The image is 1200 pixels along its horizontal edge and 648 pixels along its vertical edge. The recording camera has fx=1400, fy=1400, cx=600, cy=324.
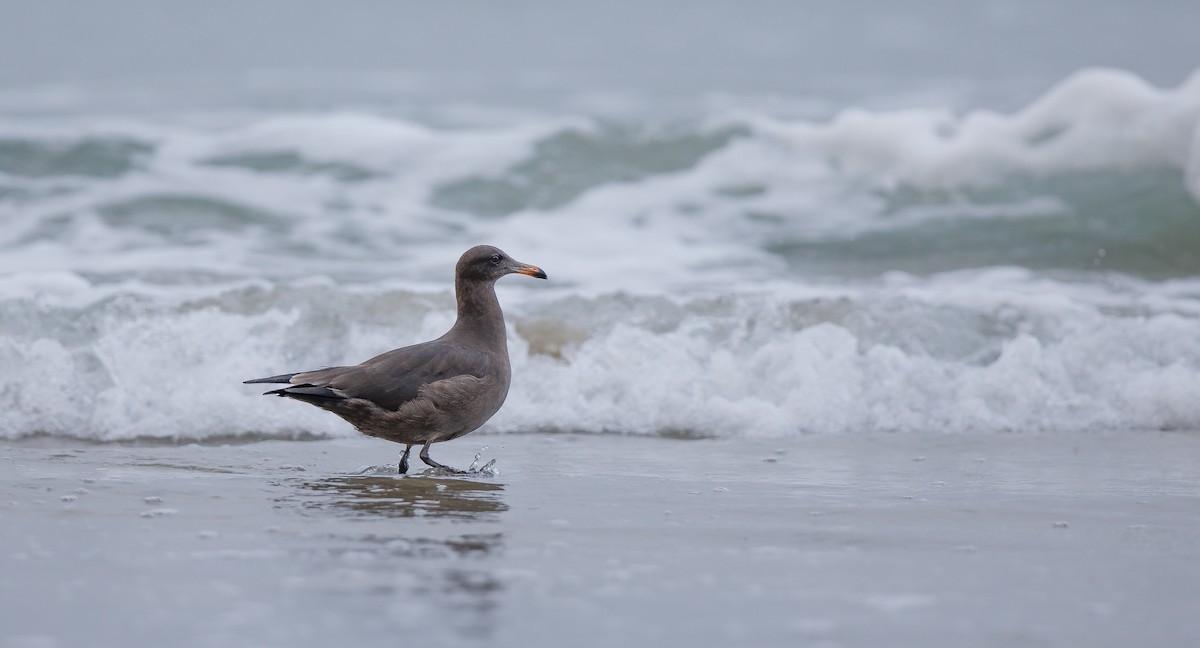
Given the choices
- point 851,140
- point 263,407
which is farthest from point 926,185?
point 263,407

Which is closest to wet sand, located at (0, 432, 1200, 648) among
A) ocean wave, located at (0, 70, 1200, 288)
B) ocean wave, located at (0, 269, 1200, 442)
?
ocean wave, located at (0, 269, 1200, 442)

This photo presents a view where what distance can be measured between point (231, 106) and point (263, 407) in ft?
43.7

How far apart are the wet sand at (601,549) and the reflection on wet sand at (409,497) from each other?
20mm

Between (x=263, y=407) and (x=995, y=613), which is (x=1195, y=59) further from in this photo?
(x=995, y=613)

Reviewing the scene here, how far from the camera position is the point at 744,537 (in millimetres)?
4297

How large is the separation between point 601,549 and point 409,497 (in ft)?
3.57

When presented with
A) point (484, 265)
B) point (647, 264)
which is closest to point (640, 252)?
point (647, 264)

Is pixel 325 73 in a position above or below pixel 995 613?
above

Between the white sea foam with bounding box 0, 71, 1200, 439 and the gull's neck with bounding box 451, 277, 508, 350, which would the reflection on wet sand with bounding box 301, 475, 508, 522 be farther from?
the white sea foam with bounding box 0, 71, 1200, 439

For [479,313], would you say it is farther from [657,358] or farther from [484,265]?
[657,358]

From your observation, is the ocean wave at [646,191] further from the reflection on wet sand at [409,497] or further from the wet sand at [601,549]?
the reflection on wet sand at [409,497]

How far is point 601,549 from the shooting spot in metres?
4.12

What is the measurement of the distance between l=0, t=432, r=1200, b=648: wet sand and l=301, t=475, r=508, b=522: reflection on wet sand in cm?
2

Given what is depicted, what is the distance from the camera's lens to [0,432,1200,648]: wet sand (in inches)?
129
